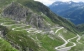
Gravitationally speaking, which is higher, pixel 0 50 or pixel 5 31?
pixel 5 31

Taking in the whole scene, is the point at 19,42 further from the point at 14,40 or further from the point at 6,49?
the point at 6,49

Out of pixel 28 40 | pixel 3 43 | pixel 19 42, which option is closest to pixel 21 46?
pixel 19 42

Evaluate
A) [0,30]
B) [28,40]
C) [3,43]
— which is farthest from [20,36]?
[3,43]

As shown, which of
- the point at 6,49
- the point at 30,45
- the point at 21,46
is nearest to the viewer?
the point at 6,49

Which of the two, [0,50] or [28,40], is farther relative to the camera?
[28,40]

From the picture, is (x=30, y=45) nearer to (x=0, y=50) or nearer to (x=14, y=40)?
(x=14, y=40)

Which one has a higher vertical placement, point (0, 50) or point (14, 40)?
point (14, 40)

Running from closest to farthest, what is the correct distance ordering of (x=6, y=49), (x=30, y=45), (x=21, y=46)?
(x=6, y=49)
(x=21, y=46)
(x=30, y=45)

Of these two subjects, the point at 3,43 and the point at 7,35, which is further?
the point at 7,35
